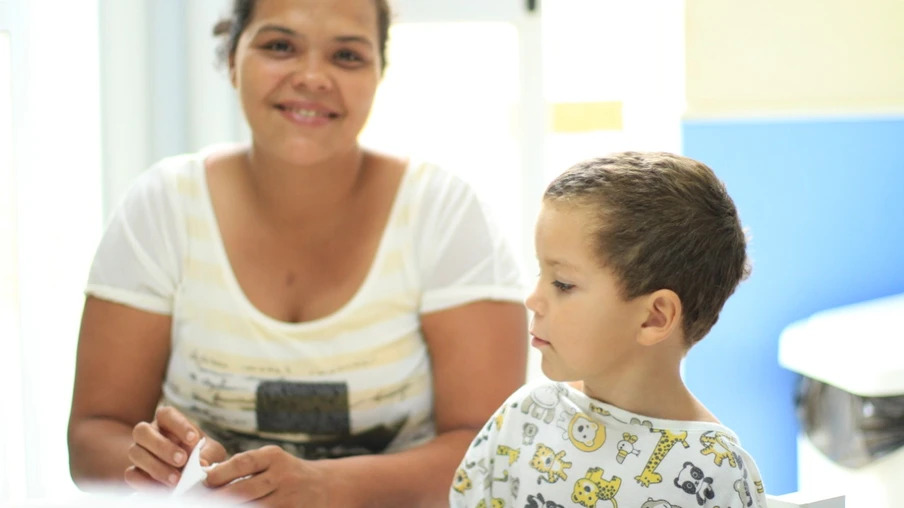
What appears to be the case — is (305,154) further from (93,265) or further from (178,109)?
(178,109)

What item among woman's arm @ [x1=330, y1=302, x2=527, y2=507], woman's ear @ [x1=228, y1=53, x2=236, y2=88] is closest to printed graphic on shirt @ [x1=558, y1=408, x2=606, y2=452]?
woman's arm @ [x1=330, y1=302, x2=527, y2=507]

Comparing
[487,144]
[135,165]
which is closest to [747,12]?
[487,144]

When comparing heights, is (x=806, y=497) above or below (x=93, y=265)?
below

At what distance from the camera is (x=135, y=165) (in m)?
2.06

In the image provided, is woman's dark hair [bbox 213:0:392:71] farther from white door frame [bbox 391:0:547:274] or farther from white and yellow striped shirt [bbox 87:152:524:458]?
white door frame [bbox 391:0:547:274]

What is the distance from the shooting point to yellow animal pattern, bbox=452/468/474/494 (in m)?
1.05

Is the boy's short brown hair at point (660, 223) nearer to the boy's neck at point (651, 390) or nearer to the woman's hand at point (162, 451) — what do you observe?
the boy's neck at point (651, 390)

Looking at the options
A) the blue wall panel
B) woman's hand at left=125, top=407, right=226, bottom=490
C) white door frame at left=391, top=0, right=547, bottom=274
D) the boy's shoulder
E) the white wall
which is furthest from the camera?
the blue wall panel

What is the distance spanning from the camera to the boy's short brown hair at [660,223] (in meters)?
0.96

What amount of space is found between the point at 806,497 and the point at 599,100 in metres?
1.50

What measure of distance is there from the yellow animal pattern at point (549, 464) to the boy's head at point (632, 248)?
4.0 inches

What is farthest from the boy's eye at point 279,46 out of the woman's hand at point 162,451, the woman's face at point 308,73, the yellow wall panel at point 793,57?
the yellow wall panel at point 793,57

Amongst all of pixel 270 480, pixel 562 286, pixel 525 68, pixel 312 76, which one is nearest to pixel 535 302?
pixel 562 286

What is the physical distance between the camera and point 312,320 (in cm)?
138
